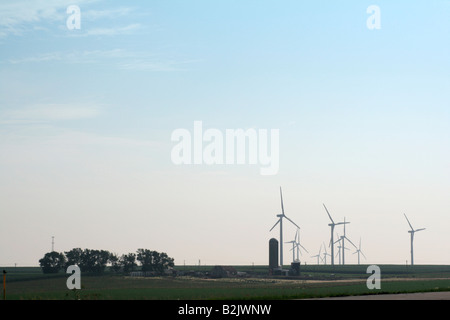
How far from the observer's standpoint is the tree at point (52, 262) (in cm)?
19225

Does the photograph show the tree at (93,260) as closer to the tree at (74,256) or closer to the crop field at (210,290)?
the tree at (74,256)

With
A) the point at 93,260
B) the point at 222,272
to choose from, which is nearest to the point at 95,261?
the point at 93,260

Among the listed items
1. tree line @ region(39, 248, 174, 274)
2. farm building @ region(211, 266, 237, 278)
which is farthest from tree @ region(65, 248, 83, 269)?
farm building @ region(211, 266, 237, 278)

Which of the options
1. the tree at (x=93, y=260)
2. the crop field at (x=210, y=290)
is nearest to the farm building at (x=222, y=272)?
the crop field at (x=210, y=290)

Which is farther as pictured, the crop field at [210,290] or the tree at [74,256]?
the tree at [74,256]

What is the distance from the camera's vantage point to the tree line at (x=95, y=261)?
193000 millimetres

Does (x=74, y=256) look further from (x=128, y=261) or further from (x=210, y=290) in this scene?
(x=210, y=290)

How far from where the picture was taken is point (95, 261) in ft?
639

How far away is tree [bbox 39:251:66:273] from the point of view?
192250mm

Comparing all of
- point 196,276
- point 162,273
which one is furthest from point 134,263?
point 196,276
